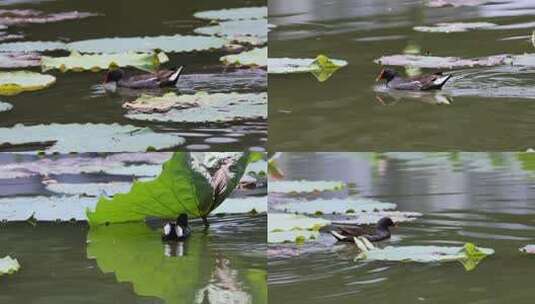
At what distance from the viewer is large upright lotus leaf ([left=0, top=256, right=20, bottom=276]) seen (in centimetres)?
324

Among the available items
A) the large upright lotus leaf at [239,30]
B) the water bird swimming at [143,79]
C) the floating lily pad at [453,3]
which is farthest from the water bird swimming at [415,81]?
the floating lily pad at [453,3]

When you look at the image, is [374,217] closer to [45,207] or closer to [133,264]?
[133,264]

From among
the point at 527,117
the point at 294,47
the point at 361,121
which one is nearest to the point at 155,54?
the point at 294,47

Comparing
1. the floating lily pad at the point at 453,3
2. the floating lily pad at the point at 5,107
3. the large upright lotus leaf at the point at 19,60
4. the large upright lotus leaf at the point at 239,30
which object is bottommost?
the floating lily pad at the point at 5,107

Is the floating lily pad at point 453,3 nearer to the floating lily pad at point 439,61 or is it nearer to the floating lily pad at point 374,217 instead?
the floating lily pad at point 439,61

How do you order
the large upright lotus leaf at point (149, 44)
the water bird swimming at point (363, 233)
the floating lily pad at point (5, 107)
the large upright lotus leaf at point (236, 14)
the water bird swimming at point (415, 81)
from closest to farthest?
the water bird swimming at point (363, 233) < the floating lily pad at point (5, 107) < the water bird swimming at point (415, 81) < the large upright lotus leaf at point (149, 44) < the large upright lotus leaf at point (236, 14)

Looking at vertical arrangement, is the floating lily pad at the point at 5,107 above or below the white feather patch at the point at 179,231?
above

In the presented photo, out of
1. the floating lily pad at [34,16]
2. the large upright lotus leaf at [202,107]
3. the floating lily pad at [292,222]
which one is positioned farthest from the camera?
the floating lily pad at [34,16]

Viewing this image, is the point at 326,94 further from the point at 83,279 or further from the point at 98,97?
the point at 83,279

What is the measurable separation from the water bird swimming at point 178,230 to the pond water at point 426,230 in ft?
0.90

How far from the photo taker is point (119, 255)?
11.2 feet

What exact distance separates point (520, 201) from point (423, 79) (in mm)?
1248

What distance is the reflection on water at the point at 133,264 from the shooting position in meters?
3.06

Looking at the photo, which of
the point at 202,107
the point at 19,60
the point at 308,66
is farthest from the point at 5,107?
the point at 308,66
